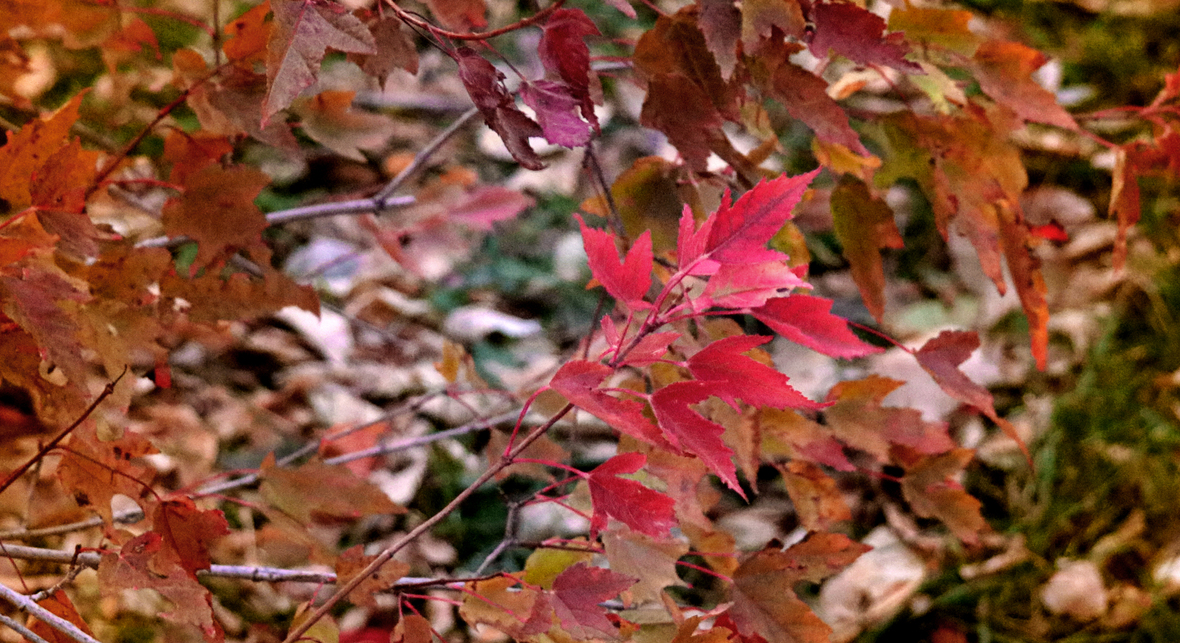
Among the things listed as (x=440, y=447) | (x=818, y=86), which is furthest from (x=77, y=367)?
(x=440, y=447)

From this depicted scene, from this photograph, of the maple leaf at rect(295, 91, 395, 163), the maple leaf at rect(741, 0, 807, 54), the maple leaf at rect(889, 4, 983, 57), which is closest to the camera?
the maple leaf at rect(741, 0, 807, 54)

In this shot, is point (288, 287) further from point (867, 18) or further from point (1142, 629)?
point (1142, 629)

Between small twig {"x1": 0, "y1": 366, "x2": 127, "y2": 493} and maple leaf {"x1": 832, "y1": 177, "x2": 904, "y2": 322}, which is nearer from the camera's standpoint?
small twig {"x1": 0, "y1": 366, "x2": 127, "y2": 493}

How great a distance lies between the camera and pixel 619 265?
381 millimetres

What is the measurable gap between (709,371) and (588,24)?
0.19 m

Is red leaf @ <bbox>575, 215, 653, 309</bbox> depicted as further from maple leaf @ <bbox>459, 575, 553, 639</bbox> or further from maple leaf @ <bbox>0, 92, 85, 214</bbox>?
maple leaf @ <bbox>0, 92, 85, 214</bbox>

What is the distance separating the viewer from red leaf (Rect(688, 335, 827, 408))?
356 millimetres

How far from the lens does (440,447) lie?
1.10 m

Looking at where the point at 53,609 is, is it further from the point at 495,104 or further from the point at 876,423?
the point at 876,423

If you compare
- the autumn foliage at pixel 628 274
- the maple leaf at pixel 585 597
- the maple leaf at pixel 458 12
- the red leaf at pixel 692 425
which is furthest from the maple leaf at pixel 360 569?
the maple leaf at pixel 458 12

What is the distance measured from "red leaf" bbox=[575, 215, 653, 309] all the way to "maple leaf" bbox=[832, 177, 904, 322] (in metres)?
0.25

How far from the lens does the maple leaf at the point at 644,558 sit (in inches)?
19.4

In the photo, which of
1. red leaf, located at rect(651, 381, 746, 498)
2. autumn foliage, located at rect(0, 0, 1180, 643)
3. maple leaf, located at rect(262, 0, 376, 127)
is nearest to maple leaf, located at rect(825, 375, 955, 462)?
autumn foliage, located at rect(0, 0, 1180, 643)

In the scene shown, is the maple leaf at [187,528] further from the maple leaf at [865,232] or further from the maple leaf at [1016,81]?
the maple leaf at [1016,81]
